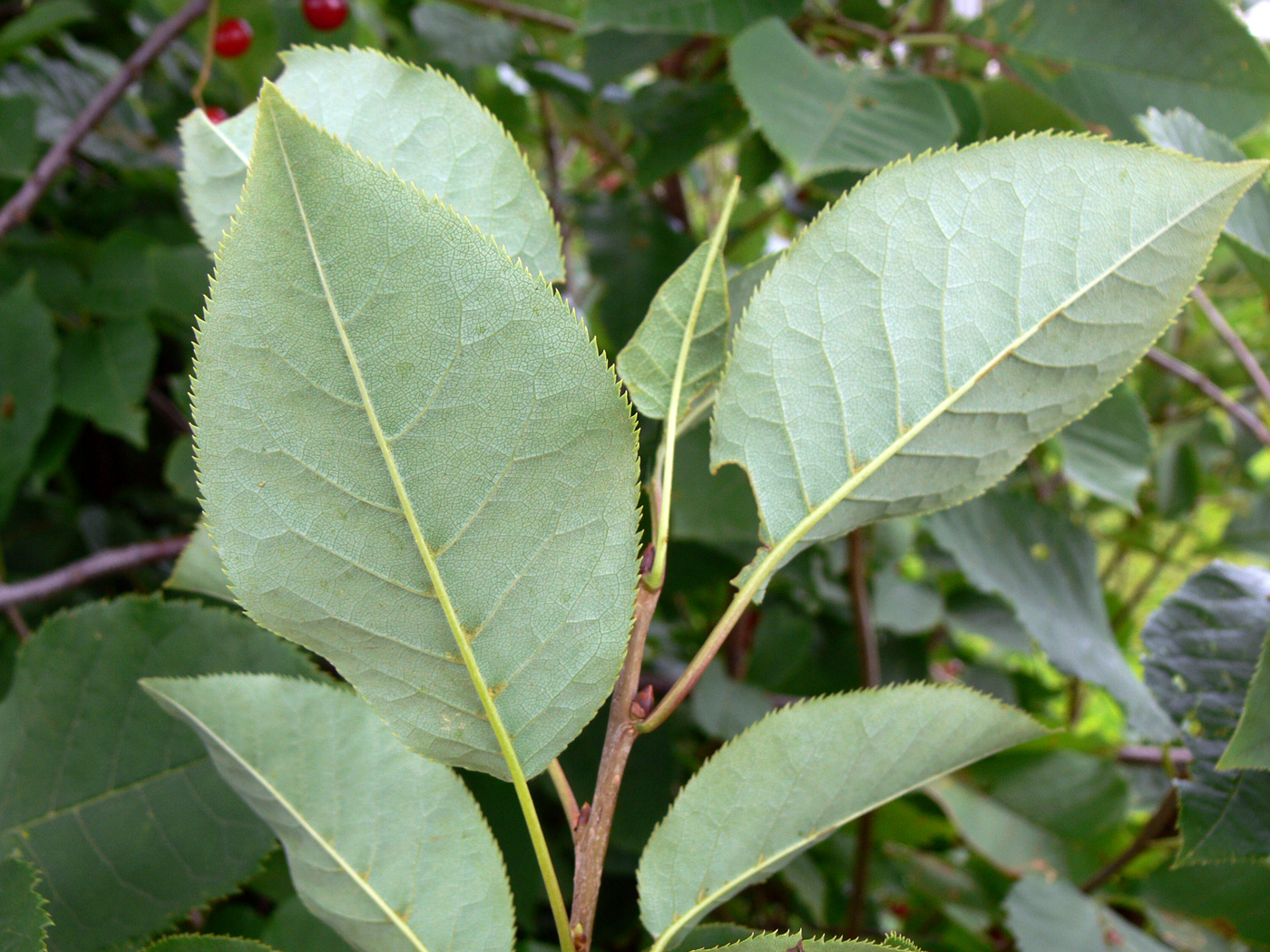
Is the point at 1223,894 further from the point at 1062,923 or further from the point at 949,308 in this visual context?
the point at 949,308

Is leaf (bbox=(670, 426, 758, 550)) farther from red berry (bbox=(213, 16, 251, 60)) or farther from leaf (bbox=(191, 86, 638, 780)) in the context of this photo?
red berry (bbox=(213, 16, 251, 60))

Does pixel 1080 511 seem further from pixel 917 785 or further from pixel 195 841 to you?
pixel 195 841

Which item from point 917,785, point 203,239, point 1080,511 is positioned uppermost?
point 203,239

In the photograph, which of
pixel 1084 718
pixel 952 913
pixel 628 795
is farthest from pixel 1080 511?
pixel 628 795

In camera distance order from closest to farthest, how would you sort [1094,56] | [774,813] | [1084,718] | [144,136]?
[774,813], [1094,56], [144,136], [1084,718]

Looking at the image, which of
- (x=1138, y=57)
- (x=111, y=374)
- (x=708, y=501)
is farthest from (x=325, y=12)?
(x=1138, y=57)

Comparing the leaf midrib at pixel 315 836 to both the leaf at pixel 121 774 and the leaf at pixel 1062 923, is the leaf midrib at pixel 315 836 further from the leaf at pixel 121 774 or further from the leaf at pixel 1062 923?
the leaf at pixel 1062 923

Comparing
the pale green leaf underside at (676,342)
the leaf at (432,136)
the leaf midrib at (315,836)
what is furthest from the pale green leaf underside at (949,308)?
the leaf midrib at (315,836)

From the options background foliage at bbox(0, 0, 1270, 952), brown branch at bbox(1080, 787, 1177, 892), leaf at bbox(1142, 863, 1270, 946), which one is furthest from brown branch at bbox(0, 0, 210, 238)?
leaf at bbox(1142, 863, 1270, 946)
